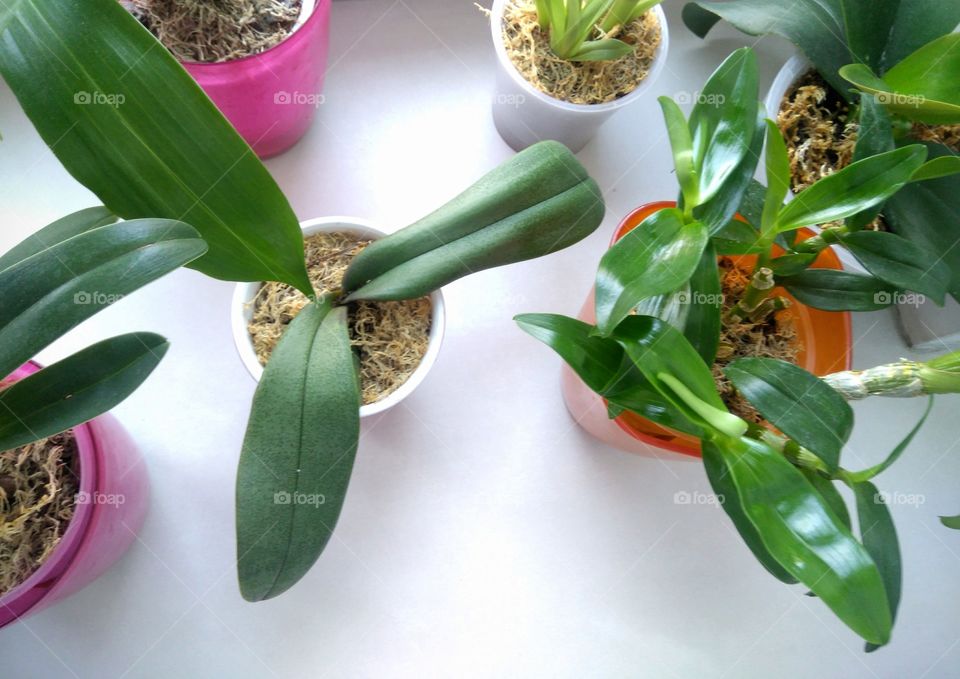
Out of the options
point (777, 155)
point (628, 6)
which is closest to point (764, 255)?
point (777, 155)

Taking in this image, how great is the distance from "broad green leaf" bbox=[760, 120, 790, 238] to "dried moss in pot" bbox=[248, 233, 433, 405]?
0.37 m

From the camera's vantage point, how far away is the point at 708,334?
0.66m

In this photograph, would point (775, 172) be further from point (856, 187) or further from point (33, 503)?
point (33, 503)

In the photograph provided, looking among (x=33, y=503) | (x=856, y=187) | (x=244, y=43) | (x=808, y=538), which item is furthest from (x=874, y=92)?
(x=33, y=503)

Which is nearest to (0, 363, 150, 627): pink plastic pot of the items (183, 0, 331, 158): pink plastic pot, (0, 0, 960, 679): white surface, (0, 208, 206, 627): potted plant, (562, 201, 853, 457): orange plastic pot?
(0, 208, 206, 627): potted plant

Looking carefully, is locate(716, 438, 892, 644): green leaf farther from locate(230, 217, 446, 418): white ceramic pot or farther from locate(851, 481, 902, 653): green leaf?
locate(230, 217, 446, 418): white ceramic pot

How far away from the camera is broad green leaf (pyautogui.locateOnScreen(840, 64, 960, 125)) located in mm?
702

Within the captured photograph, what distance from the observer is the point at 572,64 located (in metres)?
0.90

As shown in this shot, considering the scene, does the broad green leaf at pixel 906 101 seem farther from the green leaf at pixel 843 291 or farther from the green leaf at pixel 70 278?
the green leaf at pixel 70 278

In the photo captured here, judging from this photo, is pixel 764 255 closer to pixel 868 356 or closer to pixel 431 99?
pixel 868 356

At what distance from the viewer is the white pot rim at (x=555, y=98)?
34.2 inches

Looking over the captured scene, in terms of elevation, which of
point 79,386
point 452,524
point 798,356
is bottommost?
point 452,524

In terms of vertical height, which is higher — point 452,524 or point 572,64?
point 572,64

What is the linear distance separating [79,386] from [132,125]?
22 centimetres
